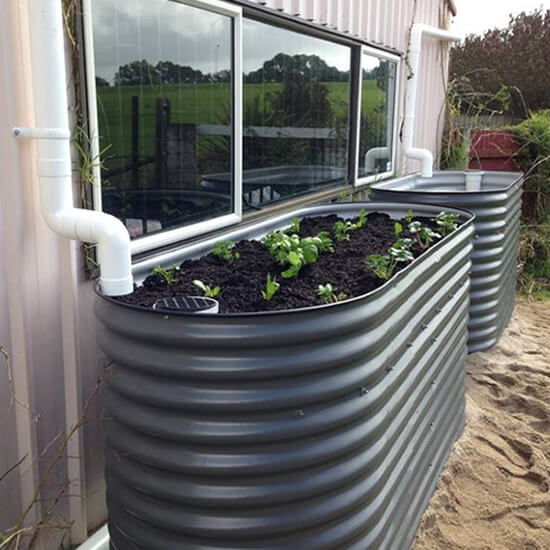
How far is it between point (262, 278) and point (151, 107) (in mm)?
913

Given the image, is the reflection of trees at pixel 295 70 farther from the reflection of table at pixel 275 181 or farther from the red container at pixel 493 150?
the red container at pixel 493 150

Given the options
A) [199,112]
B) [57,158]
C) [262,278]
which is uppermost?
[199,112]

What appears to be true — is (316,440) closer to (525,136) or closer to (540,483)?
(540,483)

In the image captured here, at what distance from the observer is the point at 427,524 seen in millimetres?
2811

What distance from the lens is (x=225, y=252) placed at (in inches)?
106

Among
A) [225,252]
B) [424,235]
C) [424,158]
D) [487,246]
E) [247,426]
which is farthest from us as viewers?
[424,158]

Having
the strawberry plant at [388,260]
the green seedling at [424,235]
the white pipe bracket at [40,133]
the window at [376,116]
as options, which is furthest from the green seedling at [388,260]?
the window at [376,116]

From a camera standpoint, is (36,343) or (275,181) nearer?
(36,343)

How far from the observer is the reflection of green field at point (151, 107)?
8.07ft

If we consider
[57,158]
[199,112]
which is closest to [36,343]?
[57,158]

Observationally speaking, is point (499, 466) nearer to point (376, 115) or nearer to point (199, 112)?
point (199, 112)

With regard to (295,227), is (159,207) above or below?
above

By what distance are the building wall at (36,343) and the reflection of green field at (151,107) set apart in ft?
1.36

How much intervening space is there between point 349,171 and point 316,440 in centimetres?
377
